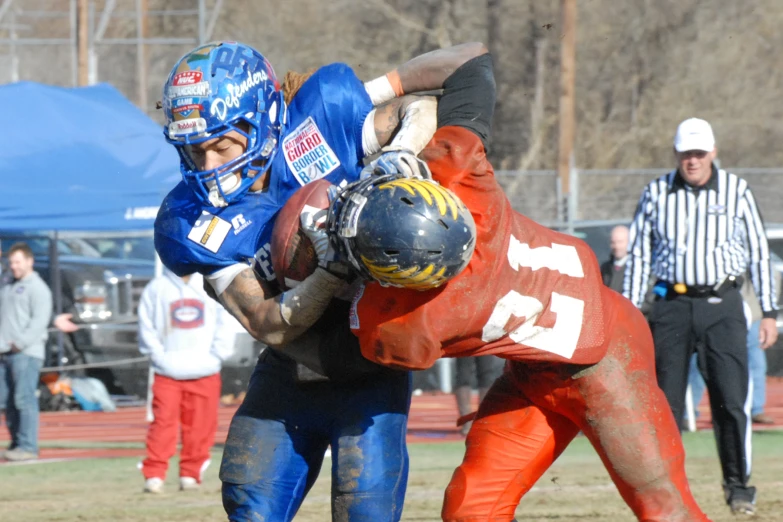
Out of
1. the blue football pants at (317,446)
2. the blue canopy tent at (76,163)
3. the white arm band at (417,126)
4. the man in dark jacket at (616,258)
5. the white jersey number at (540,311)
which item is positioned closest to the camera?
the white jersey number at (540,311)

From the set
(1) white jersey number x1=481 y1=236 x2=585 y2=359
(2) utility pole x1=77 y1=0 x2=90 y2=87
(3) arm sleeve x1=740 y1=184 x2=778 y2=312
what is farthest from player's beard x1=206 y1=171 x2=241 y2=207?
(2) utility pole x1=77 y1=0 x2=90 y2=87

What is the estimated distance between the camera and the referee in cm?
626

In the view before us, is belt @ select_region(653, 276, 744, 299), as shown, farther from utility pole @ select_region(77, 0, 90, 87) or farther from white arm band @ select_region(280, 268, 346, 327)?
utility pole @ select_region(77, 0, 90, 87)

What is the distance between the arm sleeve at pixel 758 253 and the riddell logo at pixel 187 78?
3809 mm

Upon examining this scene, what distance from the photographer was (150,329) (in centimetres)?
834

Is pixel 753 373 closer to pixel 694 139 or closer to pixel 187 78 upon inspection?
pixel 694 139

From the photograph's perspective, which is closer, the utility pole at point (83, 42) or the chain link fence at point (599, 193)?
the chain link fence at point (599, 193)

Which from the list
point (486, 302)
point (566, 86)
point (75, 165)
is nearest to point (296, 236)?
point (486, 302)

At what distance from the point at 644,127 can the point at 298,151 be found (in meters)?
21.8

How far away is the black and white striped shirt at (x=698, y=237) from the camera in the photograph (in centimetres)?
639

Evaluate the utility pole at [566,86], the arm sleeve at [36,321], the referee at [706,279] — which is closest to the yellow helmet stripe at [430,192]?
the referee at [706,279]

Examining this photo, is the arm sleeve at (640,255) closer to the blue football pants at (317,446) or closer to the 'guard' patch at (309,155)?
the blue football pants at (317,446)

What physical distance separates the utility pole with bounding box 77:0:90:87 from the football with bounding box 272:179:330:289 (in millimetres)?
14217

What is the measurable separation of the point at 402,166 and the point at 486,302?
0.42 m
